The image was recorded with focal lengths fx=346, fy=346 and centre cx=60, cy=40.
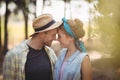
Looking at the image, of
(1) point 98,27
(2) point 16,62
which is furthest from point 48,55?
(1) point 98,27

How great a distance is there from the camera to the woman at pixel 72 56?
9.50 ft

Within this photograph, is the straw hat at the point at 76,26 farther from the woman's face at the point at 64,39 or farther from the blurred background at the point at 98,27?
the blurred background at the point at 98,27

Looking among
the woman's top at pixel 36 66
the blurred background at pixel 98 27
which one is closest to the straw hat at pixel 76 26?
the woman's top at pixel 36 66

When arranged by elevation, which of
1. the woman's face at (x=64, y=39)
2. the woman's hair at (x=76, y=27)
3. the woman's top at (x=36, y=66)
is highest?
the woman's hair at (x=76, y=27)

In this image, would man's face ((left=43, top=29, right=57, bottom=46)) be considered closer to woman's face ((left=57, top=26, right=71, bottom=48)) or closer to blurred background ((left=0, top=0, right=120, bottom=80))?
woman's face ((left=57, top=26, right=71, bottom=48))

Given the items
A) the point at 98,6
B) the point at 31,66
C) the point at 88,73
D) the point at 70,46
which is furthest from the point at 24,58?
the point at 98,6

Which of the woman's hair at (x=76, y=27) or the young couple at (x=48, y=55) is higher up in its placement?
the woman's hair at (x=76, y=27)

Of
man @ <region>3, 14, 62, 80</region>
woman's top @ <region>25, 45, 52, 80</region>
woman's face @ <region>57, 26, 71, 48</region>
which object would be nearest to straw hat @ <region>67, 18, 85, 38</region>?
woman's face @ <region>57, 26, 71, 48</region>

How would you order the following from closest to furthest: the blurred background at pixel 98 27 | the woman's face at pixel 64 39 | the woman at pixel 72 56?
the woman at pixel 72 56
the woman's face at pixel 64 39
the blurred background at pixel 98 27

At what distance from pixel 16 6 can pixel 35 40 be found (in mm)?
6992

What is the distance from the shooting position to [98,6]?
5.55m

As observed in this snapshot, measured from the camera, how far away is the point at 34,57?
321cm

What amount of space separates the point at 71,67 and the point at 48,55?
1.35ft

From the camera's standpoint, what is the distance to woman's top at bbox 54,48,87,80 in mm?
2908
